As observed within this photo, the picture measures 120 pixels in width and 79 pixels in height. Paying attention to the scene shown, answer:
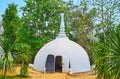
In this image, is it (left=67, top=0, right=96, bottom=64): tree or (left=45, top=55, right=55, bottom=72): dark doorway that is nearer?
(left=45, top=55, right=55, bottom=72): dark doorway

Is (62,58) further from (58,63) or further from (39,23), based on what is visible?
(39,23)

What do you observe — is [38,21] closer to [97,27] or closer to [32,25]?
[32,25]

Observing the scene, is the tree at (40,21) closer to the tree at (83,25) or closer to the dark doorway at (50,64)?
the tree at (83,25)

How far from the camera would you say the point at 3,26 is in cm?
3675

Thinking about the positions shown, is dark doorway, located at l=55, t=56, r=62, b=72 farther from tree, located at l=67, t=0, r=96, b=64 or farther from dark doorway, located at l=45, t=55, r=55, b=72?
tree, located at l=67, t=0, r=96, b=64

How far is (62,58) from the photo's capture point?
26469mm

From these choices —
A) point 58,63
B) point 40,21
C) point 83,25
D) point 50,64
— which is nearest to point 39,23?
point 40,21

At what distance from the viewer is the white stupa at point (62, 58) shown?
86.1ft

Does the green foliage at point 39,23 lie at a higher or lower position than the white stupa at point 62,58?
higher

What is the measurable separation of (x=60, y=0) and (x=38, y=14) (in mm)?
4013

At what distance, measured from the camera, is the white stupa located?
2625cm

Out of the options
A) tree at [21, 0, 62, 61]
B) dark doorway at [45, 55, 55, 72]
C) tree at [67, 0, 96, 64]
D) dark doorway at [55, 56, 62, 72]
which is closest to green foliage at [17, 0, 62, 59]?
tree at [21, 0, 62, 61]

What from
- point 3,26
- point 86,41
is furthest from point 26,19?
point 86,41

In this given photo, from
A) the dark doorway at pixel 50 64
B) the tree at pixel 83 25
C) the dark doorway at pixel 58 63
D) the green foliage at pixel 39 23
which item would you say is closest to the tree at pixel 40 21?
the green foliage at pixel 39 23
